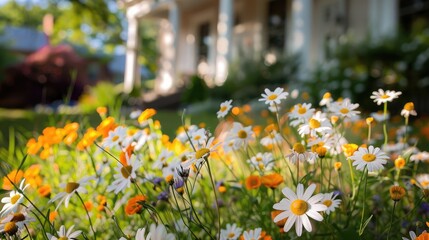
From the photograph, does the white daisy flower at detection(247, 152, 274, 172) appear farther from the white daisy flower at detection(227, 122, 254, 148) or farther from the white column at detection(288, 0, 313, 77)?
the white column at detection(288, 0, 313, 77)

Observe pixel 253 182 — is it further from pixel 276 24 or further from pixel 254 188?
pixel 276 24

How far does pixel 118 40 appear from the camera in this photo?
15.0 metres

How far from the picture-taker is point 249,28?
11.2 meters

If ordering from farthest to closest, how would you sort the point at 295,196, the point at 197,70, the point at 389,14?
the point at 197,70 < the point at 389,14 < the point at 295,196

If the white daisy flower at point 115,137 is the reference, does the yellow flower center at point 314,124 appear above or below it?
above

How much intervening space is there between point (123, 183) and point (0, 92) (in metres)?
16.0

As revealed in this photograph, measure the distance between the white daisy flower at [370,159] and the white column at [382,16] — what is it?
23.5 feet

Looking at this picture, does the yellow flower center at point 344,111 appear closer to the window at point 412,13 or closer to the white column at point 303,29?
the window at point 412,13

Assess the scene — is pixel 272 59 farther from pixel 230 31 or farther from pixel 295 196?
pixel 295 196

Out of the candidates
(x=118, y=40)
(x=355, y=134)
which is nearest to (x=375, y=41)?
(x=355, y=134)

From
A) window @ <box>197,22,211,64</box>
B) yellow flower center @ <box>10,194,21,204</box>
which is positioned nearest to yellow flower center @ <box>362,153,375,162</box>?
yellow flower center @ <box>10,194,21,204</box>

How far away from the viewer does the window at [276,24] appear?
34.5 feet

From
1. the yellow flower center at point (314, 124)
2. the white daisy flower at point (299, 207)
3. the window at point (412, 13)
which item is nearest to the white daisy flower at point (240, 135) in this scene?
the yellow flower center at point (314, 124)

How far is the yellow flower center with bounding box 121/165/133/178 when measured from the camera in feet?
3.46
